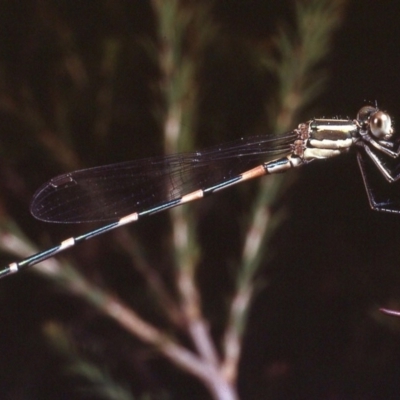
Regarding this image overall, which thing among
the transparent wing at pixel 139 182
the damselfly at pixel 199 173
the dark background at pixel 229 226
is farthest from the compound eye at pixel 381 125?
the transparent wing at pixel 139 182

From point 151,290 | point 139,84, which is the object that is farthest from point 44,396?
point 139,84

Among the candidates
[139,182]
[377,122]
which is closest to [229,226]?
[139,182]

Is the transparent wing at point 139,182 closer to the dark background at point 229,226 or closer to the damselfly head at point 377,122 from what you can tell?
the dark background at point 229,226

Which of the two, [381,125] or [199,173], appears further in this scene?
[199,173]

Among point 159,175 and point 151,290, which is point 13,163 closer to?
point 159,175

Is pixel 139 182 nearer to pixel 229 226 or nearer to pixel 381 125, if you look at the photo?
pixel 229 226

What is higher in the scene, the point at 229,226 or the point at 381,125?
the point at 229,226
